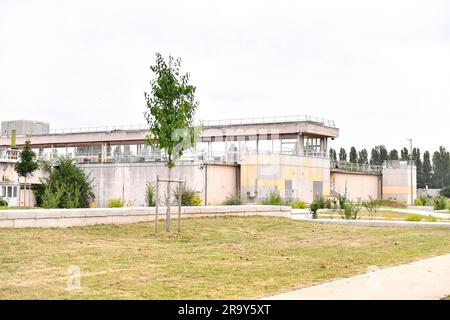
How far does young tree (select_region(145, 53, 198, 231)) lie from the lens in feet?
63.5

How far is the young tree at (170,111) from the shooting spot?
63.5 feet

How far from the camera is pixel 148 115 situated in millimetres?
20156

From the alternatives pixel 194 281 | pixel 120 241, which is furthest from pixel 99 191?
pixel 194 281

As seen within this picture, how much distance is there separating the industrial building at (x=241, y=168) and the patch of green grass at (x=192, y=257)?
23.0m

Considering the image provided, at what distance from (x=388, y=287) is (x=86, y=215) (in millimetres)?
11996

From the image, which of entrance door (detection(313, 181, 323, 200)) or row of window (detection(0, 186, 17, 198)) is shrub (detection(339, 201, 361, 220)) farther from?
row of window (detection(0, 186, 17, 198))

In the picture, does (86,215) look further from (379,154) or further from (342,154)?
(342,154)

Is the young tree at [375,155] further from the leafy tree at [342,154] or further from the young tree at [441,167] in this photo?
the young tree at [441,167]

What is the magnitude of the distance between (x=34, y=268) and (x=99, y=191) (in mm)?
37697

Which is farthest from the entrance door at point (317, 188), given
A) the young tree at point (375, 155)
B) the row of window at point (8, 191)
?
the young tree at point (375, 155)

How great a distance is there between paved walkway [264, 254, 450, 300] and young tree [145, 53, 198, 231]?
8982mm

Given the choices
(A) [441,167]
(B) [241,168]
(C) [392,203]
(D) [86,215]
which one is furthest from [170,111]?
(A) [441,167]
